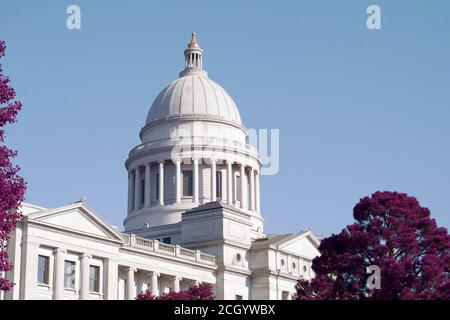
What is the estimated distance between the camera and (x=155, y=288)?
83.2 metres

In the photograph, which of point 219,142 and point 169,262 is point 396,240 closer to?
point 169,262

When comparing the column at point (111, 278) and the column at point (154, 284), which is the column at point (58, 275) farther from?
Result: the column at point (154, 284)

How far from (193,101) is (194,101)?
0.15 metres

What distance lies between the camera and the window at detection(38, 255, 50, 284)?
70688 mm

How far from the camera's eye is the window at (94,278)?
247ft

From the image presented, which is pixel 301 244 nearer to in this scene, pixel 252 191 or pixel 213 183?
pixel 213 183

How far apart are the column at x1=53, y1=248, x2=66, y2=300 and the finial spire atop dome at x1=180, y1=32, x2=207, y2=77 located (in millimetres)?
54534

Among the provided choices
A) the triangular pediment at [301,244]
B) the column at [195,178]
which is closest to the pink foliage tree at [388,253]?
the triangular pediment at [301,244]

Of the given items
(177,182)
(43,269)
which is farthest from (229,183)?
(43,269)

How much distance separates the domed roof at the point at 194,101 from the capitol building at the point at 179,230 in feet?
0.50

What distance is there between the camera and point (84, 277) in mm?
73938

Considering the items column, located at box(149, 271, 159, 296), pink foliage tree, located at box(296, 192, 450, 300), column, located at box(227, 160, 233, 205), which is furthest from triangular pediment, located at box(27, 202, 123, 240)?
column, located at box(227, 160, 233, 205)

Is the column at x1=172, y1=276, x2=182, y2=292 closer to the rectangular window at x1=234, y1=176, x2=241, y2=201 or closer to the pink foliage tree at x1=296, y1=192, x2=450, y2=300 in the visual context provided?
the pink foliage tree at x1=296, y1=192, x2=450, y2=300
